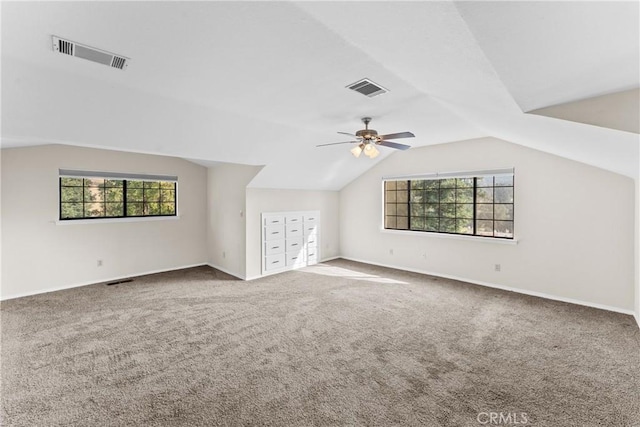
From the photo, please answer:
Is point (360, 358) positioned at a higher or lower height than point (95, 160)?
lower

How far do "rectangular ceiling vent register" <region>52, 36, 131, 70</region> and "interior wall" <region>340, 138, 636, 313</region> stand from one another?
502 centimetres

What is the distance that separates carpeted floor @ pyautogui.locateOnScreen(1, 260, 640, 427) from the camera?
6.80 feet

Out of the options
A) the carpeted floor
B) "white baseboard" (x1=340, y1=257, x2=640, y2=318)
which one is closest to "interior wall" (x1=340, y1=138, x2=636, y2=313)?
"white baseboard" (x1=340, y1=257, x2=640, y2=318)

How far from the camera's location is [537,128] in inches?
106

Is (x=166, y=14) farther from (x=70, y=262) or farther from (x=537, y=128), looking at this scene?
(x=70, y=262)

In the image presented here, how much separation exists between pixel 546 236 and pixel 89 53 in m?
5.78

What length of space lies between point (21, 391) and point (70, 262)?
3309 mm

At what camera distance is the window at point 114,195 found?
198 inches

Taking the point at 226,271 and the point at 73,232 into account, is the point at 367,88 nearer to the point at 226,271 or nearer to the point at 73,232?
the point at 226,271

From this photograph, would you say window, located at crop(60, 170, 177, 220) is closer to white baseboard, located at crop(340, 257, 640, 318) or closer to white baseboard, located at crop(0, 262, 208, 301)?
white baseboard, located at crop(0, 262, 208, 301)

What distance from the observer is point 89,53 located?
2035mm

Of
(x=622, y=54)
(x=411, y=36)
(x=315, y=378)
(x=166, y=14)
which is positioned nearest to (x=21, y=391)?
(x=315, y=378)

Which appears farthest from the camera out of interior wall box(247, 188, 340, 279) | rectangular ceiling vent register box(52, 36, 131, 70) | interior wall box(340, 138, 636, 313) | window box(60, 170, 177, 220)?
interior wall box(247, 188, 340, 279)

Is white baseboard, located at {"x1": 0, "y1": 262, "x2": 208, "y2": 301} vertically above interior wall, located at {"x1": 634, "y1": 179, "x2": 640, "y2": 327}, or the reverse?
interior wall, located at {"x1": 634, "y1": 179, "x2": 640, "y2": 327}
